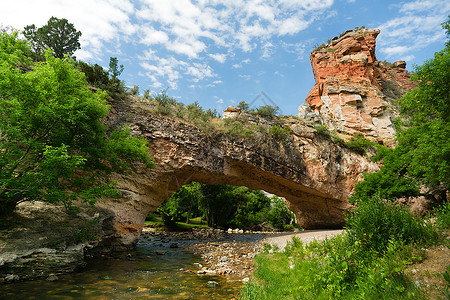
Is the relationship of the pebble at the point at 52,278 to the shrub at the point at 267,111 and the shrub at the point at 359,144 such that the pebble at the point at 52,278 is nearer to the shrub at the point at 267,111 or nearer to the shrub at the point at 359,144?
the shrub at the point at 267,111

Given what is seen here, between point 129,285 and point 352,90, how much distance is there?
38.1 m

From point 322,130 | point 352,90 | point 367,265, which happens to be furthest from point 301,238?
point 352,90

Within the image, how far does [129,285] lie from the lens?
7617 millimetres

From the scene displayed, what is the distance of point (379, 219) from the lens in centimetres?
537

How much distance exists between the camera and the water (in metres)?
6.52

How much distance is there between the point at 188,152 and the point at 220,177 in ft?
14.9

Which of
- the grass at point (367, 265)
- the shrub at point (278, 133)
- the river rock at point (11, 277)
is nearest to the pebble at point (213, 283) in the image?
the grass at point (367, 265)

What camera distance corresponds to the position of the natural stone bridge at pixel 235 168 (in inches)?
638

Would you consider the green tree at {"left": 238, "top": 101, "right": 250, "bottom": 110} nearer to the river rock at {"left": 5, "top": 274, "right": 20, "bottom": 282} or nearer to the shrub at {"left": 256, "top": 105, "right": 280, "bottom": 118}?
the shrub at {"left": 256, "top": 105, "right": 280, "bottom": 118}

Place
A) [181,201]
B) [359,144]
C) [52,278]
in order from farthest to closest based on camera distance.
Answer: [181,201] → [359,144] → [52,278]

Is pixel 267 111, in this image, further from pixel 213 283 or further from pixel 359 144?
pixel 213 283

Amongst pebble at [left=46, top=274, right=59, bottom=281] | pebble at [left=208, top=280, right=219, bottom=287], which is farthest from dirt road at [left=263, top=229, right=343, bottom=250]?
pebble at [left=46, top=274, right=59, bottom=281]

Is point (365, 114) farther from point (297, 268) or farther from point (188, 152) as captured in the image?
point (297, 268)

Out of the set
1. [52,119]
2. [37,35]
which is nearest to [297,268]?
[52,119]
